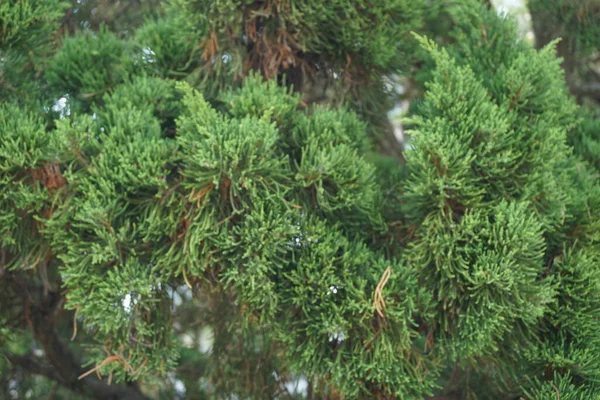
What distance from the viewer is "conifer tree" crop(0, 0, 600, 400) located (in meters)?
2.21

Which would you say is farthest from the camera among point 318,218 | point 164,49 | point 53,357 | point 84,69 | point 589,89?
point 589,89

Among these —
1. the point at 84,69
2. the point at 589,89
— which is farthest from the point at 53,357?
the point at 589,89

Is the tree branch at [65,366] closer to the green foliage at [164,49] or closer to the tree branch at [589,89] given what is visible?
the green foliage at [164,49]

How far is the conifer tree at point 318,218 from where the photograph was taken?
221 cm

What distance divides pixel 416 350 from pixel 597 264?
25.6 inches

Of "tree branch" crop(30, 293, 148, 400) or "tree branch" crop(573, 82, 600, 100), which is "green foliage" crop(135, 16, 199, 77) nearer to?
"tree branch" crop(30, 293, 148, 400)

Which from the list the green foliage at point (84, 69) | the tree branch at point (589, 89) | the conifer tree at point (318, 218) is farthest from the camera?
the tree branch at point (589, 89)

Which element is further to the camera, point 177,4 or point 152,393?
point 152,393

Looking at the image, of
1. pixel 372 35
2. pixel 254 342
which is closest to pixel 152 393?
pixel 254 342

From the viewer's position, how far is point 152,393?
4676 millimetres

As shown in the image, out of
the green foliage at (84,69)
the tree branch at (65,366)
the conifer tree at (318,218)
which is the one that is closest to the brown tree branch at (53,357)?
the tree branch at (65,366)

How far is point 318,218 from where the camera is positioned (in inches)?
91.7

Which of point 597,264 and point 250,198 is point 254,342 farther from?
point 597,264

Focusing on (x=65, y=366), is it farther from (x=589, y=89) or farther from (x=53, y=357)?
(x=589, y=89)
